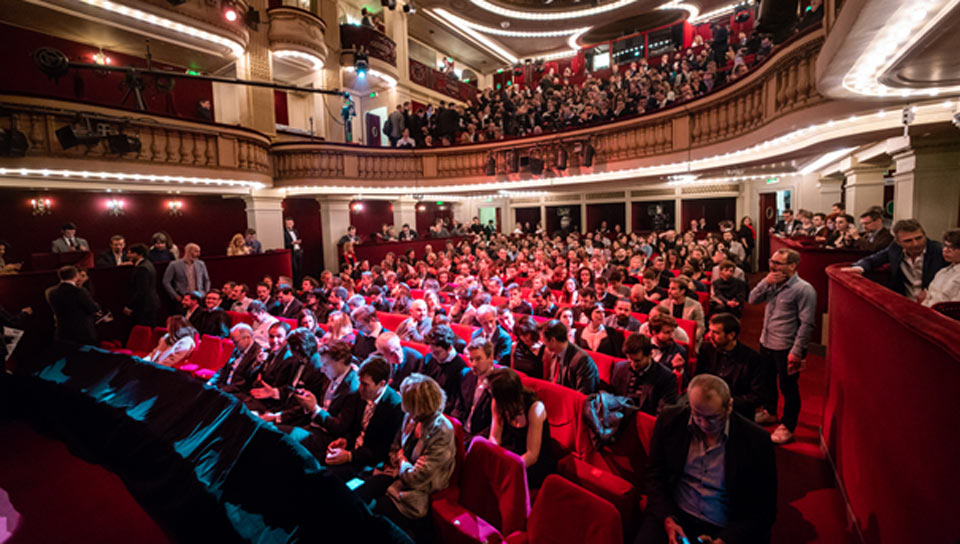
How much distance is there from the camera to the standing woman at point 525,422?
91.8 inches

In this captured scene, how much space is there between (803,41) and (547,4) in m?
15.5

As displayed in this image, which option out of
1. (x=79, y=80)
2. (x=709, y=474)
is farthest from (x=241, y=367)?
→ (x=79, y=80)

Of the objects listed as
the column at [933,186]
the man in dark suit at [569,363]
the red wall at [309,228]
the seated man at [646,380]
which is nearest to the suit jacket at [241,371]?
the man in dark suit at [569,363]

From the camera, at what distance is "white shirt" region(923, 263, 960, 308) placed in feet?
9.10

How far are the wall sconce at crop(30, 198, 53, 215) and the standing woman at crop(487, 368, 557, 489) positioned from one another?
11.1 metres

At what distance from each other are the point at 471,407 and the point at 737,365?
1931 mm

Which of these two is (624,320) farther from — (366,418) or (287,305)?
(287,305)

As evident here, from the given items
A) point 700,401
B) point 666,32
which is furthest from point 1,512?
point 666,32

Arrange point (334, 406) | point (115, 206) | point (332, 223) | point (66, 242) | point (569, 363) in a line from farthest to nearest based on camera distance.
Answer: point (332, 223) < point (115, 206) < point (66, 242) < point (569, 363) < point (334, 406)

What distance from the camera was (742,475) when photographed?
1.81 metres

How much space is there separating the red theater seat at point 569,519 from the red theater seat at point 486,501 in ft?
0.35

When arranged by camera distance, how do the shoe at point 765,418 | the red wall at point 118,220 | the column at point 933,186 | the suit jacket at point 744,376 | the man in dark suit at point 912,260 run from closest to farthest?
the suit jacket at point 744,376 → the man in dark suit at point 912,260 → the shoe at point 765,418 → the column at point 933,186 → the red wall at point 118,220

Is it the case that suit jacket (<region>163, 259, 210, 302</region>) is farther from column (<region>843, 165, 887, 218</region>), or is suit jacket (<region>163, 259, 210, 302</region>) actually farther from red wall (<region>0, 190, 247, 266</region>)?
column (<region>843, 165, 887, 218</region>)

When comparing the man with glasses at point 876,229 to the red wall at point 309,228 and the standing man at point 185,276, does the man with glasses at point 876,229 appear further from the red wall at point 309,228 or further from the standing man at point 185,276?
the red wall at point 309,228
